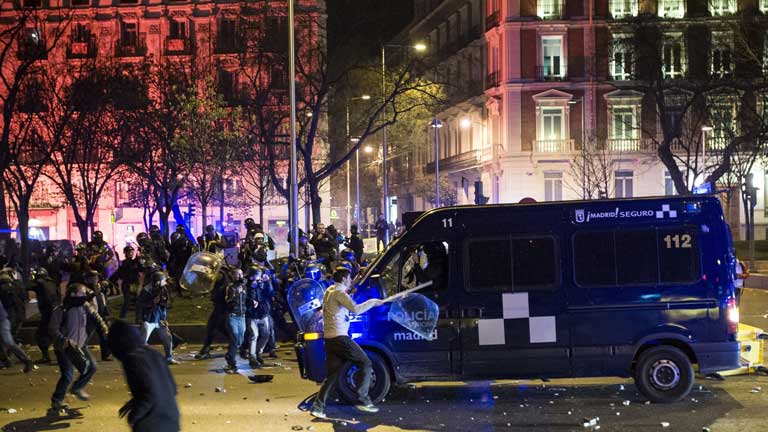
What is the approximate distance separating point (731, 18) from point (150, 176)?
28880 mm

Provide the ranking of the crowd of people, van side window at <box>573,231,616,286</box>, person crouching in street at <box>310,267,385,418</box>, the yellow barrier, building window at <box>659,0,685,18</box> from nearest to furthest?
person crouching in street at <box>310,267,385,418</box> → van side window at <box>573,231,616,286</box> → the crowd of people → the yellow barrier → building window at <box>659,0,685,18</box>

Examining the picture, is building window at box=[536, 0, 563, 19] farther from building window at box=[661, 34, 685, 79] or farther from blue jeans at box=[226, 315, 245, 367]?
blue jeans at box=[226, 315, 245, 367]

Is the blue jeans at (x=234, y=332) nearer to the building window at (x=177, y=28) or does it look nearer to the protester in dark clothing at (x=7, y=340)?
the protester in dark clothing at (x=7, y=340)

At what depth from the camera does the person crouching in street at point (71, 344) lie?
417 inches

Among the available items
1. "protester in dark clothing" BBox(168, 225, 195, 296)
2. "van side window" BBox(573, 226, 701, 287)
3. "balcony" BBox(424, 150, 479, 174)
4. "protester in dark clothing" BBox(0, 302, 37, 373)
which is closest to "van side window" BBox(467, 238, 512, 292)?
"van side window" BBox(573, 226, 701, 287)

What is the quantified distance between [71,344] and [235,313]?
3257 mm

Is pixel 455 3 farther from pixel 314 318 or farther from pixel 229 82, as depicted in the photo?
pixel 314 318

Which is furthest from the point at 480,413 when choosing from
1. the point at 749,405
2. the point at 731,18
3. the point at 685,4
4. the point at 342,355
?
the point at 685,4

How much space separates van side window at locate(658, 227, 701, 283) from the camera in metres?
10.4

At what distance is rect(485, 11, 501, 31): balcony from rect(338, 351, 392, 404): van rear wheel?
4295 centimetres

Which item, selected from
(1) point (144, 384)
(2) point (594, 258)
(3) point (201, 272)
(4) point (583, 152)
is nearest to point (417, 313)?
(2) point (594, 258)

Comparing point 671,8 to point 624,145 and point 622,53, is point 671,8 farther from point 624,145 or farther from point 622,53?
point 624,145

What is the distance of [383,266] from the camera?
10.5 metres

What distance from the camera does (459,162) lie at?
59625mm
